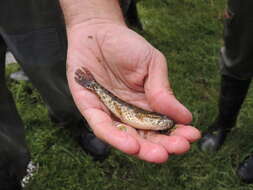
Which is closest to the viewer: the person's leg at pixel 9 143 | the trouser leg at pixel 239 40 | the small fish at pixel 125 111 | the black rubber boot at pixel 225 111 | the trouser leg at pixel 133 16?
the small fish at pixel 125 111

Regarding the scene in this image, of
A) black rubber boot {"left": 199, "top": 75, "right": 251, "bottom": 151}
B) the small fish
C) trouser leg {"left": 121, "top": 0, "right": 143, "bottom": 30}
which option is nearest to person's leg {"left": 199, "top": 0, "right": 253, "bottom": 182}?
black rubber boot {"left": 199, "top": 75, "right": 251, "bottom": 151}

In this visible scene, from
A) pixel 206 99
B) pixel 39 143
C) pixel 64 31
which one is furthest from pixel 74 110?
pixel 206 99

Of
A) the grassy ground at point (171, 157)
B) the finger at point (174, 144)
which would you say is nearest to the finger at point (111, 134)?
the finger at point (174, 144)

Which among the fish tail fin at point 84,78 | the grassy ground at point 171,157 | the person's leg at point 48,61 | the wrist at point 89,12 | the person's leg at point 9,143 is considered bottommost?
the grassy ground at point 171,157

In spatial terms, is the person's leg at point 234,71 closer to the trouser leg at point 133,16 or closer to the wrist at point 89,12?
the wrist at point 89,12

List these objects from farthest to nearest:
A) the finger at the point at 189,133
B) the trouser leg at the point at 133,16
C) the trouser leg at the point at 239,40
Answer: the trouser leg at the point at 133,16, the trouser leg at the point at 239,40, the finger at the point at 189,133

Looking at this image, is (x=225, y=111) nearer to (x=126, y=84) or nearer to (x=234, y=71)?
(x=234, y=71)

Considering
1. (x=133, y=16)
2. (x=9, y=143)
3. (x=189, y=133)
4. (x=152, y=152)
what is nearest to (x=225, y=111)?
(x=189, y=133)

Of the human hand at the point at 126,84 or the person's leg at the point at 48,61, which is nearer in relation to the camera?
the human hand at the point at 126,84

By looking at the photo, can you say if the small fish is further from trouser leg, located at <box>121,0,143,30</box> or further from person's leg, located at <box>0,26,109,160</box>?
trouser leg, located at <box>121,0,143,30</box>

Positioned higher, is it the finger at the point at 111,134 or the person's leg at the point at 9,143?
the finger at the point at 111,134
